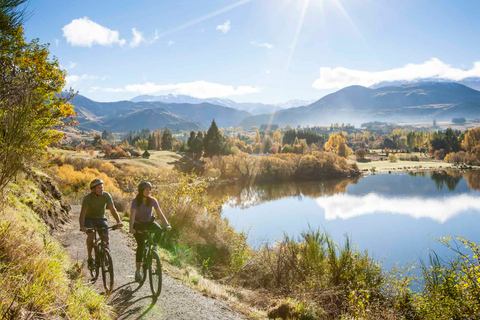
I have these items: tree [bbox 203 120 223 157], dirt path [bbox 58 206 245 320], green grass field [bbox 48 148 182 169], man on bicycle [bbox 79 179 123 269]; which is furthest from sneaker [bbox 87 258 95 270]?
tree [bbox 203 120 223 157]

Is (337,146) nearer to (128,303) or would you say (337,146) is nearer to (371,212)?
(371,212)

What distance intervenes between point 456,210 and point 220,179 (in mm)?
41656

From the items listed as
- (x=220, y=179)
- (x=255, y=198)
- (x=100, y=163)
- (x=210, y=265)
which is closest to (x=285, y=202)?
(x=255, y=198)

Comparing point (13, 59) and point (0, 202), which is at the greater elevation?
point (13, 59)

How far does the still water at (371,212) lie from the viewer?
29.2 meters

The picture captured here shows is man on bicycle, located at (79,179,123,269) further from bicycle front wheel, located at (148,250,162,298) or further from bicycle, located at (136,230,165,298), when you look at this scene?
bicycle front wheel, located at (148,250,162,298)

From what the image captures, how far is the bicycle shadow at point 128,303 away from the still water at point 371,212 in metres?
13.0

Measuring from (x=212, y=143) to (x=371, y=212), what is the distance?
48168 millimetres

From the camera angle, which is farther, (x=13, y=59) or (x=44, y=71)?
(x=44, y=71)

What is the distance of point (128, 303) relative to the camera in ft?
21.1

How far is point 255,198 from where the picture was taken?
52438 mm

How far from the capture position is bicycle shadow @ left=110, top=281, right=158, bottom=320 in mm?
5973

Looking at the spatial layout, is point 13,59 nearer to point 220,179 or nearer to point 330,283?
point 330,283

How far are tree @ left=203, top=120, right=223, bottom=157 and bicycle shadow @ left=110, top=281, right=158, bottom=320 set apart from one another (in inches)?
2967
